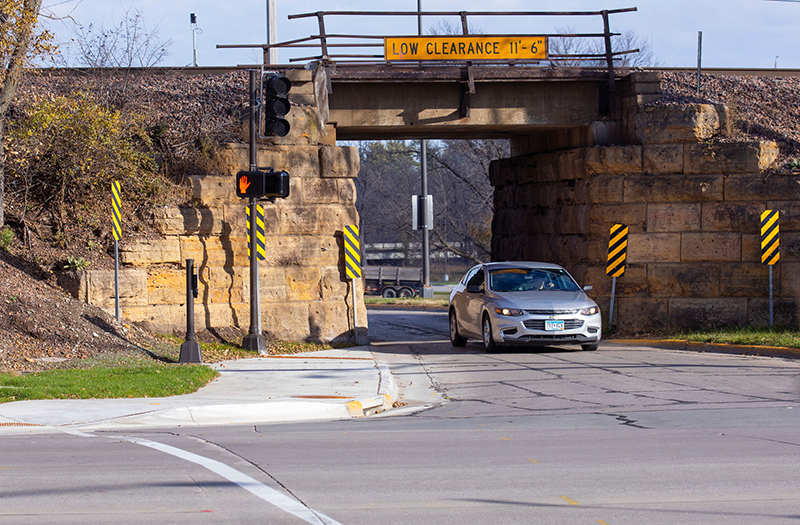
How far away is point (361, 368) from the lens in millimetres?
14367

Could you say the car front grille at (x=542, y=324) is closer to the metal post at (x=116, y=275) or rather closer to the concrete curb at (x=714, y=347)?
the concrete curb at (x=714, y=347)

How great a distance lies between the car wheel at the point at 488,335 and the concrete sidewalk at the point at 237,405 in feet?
11.7

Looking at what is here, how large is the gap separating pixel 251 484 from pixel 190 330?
7.87 meters

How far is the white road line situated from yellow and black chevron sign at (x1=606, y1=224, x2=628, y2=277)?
12.9m

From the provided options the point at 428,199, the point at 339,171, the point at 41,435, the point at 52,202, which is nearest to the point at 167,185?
the point at 52,202

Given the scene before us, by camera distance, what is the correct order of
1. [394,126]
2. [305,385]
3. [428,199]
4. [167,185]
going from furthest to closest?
[428,199] < [394,126] < [167,185] < [305,385]

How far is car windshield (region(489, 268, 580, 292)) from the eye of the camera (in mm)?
17344

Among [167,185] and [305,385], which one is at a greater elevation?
[167,185]

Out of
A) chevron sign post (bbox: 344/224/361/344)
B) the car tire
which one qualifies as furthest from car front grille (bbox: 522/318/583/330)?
chevron sign post (bbox: 344/224/361/344)

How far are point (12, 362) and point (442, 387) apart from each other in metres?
6.35

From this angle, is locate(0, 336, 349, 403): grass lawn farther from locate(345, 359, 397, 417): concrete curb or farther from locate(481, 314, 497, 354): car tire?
locate(481, 314, 497, 354): car tire

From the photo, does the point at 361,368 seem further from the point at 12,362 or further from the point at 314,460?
the point at 314,460

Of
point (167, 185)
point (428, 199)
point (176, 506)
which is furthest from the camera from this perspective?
point (428, 199)

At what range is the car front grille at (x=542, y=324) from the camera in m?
16.0
